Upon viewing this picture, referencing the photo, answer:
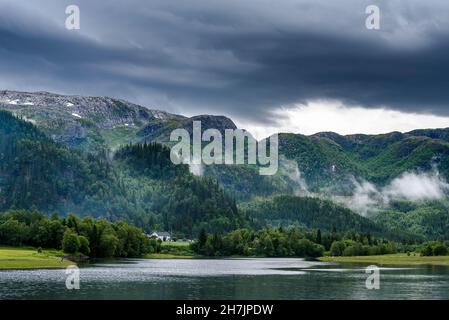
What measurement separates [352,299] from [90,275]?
2141 inches

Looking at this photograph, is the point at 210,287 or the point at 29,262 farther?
the point at 29,262

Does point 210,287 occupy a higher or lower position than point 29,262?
lower

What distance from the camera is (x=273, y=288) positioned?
112m

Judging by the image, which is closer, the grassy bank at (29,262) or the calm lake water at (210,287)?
the calm lake water at (210,287)

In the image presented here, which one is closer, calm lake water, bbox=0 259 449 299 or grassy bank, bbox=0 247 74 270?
calm lake water, bbox=0 259 449 299
